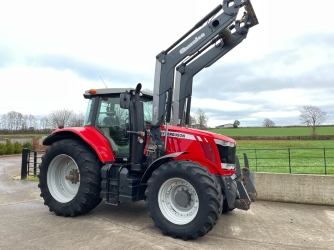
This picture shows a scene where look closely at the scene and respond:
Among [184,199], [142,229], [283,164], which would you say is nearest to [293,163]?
[283,164]

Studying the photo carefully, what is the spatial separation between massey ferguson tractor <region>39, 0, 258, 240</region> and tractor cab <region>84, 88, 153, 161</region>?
0.8 inches

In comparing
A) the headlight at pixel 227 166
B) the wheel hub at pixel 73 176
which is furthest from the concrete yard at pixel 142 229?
the headlight at pixel 227 166

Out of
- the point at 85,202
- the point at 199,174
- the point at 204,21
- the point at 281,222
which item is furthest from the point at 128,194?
the point at 204,21

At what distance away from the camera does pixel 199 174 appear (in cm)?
445

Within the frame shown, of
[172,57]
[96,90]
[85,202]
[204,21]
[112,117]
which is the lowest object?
[85,202]

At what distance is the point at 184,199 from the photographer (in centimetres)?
471

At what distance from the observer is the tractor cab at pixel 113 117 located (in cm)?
584

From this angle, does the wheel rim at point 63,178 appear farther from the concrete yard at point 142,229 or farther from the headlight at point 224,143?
the headlight at point 224,143

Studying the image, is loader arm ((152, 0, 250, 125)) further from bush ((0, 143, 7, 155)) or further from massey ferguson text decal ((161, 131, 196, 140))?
bush ((0, 143, 7, 155))

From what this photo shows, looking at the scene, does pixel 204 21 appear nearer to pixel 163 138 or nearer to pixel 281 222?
pixel 163 138

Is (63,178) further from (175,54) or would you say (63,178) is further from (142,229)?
(175,54)

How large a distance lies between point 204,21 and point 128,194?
335 cm

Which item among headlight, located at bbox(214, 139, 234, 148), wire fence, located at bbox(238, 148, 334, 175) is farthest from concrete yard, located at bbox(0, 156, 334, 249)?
wire fence, located at bbox(238, 148, 334, 175)

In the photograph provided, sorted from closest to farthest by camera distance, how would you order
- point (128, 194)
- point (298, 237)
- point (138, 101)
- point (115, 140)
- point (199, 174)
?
point (199, 174), point (298, 237), point (128, 194), point (138, 101), point (115, 140)
